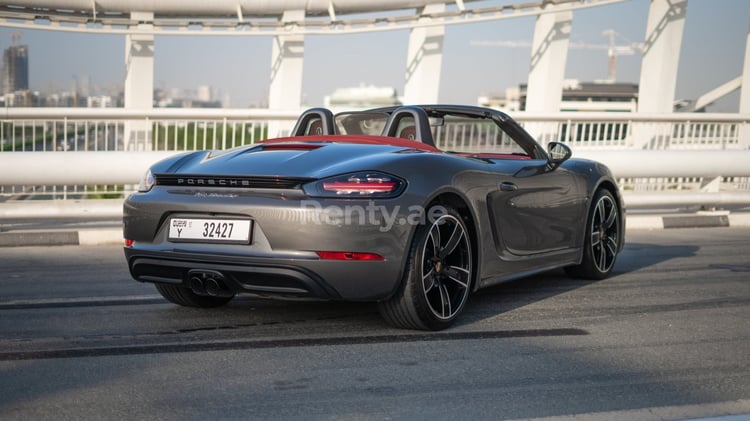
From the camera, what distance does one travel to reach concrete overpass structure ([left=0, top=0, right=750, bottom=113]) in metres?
14.3

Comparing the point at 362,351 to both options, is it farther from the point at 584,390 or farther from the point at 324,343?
the point at 584,390

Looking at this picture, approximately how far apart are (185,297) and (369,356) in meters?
1.73

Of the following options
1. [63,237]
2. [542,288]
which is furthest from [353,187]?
[63,237]

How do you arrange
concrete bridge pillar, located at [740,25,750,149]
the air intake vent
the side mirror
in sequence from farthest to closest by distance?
1. concrete bridge pillar, located at [740,25,750,149]
2. the side mirror
3. the air intake vent

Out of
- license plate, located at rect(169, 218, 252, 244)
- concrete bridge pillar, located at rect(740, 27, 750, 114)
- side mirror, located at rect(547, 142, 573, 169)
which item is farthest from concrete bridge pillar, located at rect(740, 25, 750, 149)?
license plate, located at rect(169, 218, 252, 244)

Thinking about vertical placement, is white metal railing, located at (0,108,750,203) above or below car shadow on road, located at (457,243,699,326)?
above

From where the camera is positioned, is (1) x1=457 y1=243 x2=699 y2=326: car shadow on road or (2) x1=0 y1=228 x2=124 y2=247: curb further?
(2) x1=0 y1=228 x2=124 y2=247: curb

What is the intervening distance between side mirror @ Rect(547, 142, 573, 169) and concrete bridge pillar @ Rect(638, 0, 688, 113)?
8.77 m

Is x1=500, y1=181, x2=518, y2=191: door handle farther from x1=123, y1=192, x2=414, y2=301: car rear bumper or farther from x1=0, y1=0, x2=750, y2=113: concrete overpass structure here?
x1=0, y1=0, x2=750, y2=113: concrete overpass structure

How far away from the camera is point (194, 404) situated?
12.3 ft

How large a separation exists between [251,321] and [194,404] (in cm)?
184

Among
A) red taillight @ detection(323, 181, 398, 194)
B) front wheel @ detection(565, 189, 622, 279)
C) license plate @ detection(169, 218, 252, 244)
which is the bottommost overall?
front wheel @ detection(565, 189, 622, 279)

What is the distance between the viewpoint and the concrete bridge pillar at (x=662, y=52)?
588 inches

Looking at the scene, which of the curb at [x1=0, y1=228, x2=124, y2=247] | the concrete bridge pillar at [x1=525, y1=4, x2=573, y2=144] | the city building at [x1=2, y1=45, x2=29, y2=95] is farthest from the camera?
the concrete bridge pillar at [x1=525, y1=4, x2=573, y2=144]
